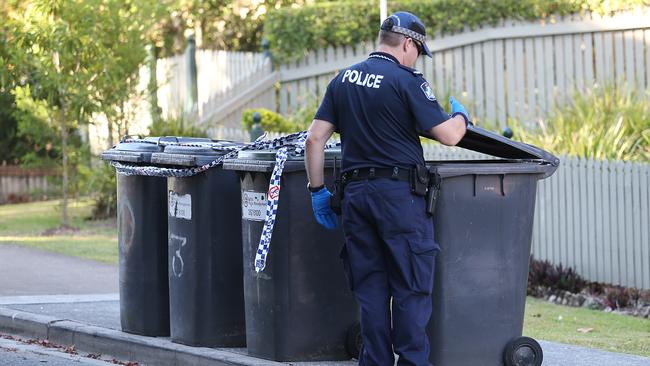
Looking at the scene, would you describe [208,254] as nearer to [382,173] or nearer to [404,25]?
[382,173]

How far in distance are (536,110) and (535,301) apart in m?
6.37

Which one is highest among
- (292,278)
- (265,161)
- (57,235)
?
(265,161)

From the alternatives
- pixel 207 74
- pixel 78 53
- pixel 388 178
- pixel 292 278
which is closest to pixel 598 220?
pixel 292 278

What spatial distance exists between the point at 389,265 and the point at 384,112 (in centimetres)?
80

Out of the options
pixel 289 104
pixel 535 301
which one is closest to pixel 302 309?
pixel 535 301

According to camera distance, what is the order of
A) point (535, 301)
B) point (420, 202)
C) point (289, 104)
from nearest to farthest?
point (420, 202), point (535, 301), point (289, 104)

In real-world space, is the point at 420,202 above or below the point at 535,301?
above

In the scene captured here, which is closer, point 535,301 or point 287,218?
point 287,218

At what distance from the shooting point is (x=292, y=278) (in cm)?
737

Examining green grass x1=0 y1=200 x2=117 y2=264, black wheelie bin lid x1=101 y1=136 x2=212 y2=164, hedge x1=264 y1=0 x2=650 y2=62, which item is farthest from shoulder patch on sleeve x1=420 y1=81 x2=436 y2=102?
hedge x1=264 y1=0 x2=650 y2=62

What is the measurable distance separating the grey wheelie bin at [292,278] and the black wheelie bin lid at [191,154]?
327 mm

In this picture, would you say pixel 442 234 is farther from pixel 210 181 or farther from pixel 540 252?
pixel 540 252

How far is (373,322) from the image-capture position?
676 cm

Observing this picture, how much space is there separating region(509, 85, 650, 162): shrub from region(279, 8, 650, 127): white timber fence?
1088 millimetres
